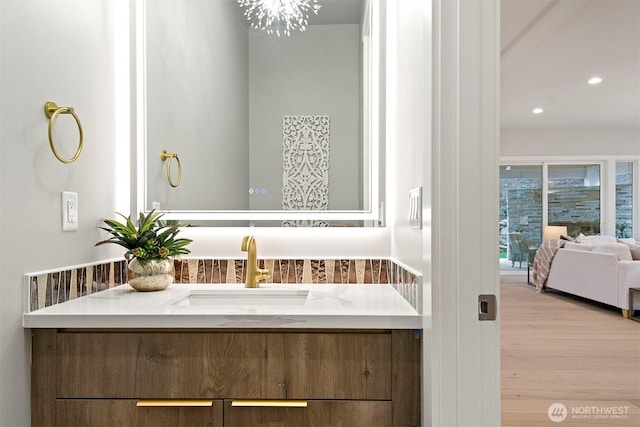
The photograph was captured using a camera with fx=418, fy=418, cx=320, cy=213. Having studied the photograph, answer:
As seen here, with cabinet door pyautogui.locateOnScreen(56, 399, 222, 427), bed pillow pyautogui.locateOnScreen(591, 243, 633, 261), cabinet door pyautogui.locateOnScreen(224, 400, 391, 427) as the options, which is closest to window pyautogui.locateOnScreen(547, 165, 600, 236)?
bed pillow pyautogui.locateOnScreen(591, 243, 633, 261)

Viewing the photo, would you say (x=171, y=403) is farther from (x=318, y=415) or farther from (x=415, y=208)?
(x=415, y=208)

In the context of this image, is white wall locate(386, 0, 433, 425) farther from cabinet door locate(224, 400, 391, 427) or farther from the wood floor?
the wood floor

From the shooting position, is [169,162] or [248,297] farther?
[169,162]

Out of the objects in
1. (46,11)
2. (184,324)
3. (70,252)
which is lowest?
(184,324)

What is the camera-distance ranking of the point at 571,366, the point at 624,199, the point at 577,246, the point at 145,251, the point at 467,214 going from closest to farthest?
the point at 467,214
the point at 145,251
the point at 571,366
the point at 577,246
the point at 624,199

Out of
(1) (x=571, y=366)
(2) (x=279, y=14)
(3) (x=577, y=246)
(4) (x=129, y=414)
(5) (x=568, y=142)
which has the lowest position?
(1) (x=571, y=366)

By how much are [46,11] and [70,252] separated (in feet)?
2.18

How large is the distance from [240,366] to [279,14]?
4.16 feet

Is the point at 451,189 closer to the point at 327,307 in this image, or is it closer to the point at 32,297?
the point at 327,307

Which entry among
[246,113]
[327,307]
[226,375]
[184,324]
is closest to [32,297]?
[184,324]

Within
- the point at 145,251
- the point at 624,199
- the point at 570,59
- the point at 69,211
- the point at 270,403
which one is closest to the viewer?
the point at 270,403

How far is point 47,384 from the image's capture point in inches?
40.4

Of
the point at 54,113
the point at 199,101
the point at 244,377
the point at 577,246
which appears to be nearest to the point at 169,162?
the point at 199,101

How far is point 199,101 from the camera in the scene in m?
1.63
